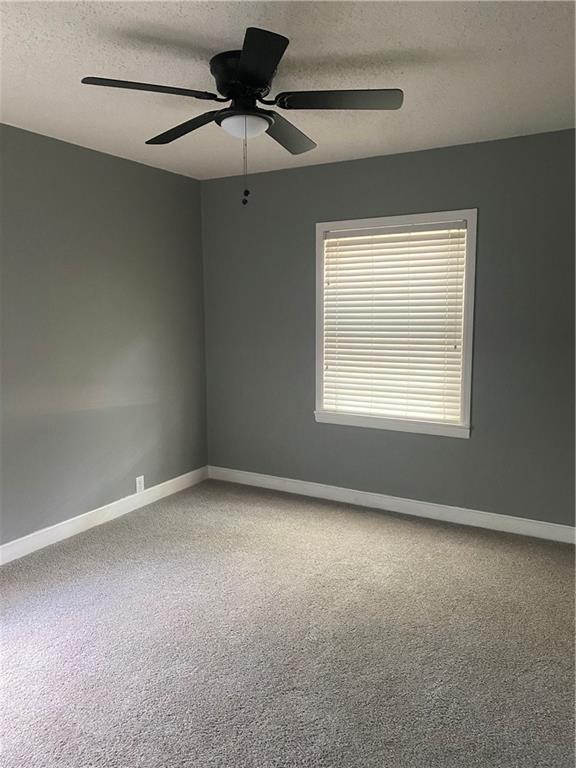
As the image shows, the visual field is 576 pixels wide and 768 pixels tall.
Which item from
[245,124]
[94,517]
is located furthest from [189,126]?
[94,517]

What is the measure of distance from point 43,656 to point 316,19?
279cm

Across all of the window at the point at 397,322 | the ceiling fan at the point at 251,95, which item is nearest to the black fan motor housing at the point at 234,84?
the ceiling fan at the point at 251,95

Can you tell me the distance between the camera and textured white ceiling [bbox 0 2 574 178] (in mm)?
2049

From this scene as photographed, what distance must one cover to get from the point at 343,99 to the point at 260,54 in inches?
15.6

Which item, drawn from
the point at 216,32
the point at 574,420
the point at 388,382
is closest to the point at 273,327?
the point at 388,382

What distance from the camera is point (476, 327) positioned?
12.5 ft

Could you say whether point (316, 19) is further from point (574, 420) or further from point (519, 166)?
point (574, 420)

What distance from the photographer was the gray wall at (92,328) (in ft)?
11.2

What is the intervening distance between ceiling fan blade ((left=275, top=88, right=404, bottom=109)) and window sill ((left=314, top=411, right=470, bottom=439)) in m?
2.27

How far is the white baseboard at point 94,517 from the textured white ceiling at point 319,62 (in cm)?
241

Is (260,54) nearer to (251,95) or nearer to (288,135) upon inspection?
(251,95)

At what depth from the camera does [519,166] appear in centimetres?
357

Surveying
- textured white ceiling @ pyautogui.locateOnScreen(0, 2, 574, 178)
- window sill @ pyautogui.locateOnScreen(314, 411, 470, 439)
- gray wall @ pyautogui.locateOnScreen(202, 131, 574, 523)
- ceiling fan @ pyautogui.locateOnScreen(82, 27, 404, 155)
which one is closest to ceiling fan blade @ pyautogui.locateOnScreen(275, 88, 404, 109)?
ceiling fan @ pyautogui.locateOnScreen(82, 27, 404, 155)

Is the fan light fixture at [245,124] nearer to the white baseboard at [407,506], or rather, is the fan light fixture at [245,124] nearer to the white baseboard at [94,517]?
the white baseboard at [94,517]
